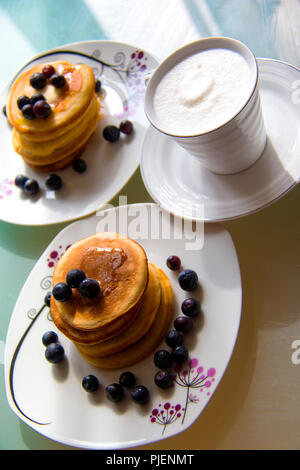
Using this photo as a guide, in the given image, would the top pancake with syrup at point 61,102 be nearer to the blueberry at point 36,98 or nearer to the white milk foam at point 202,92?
the blueberry at point 36,98

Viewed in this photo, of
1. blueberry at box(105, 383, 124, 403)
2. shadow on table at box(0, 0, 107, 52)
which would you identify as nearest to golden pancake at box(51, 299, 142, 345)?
blueberry at box(105, 383, 124, 403)

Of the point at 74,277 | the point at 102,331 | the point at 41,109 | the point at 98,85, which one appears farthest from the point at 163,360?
the point at 98,85

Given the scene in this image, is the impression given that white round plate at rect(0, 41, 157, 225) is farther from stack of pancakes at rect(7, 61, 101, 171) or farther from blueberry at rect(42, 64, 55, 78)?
blueberry at rect(42, 64, 55, 78)

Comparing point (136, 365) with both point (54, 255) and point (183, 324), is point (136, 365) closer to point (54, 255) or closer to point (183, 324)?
point (183, 324)

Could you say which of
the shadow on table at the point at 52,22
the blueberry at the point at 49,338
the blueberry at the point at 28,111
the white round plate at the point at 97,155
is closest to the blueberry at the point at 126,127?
the white round plate at the point at 97,155

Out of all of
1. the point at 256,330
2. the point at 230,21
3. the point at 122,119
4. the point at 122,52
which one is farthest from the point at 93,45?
the point at 256,330

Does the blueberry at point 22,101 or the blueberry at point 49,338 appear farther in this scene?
the blueberry at point 22,101
